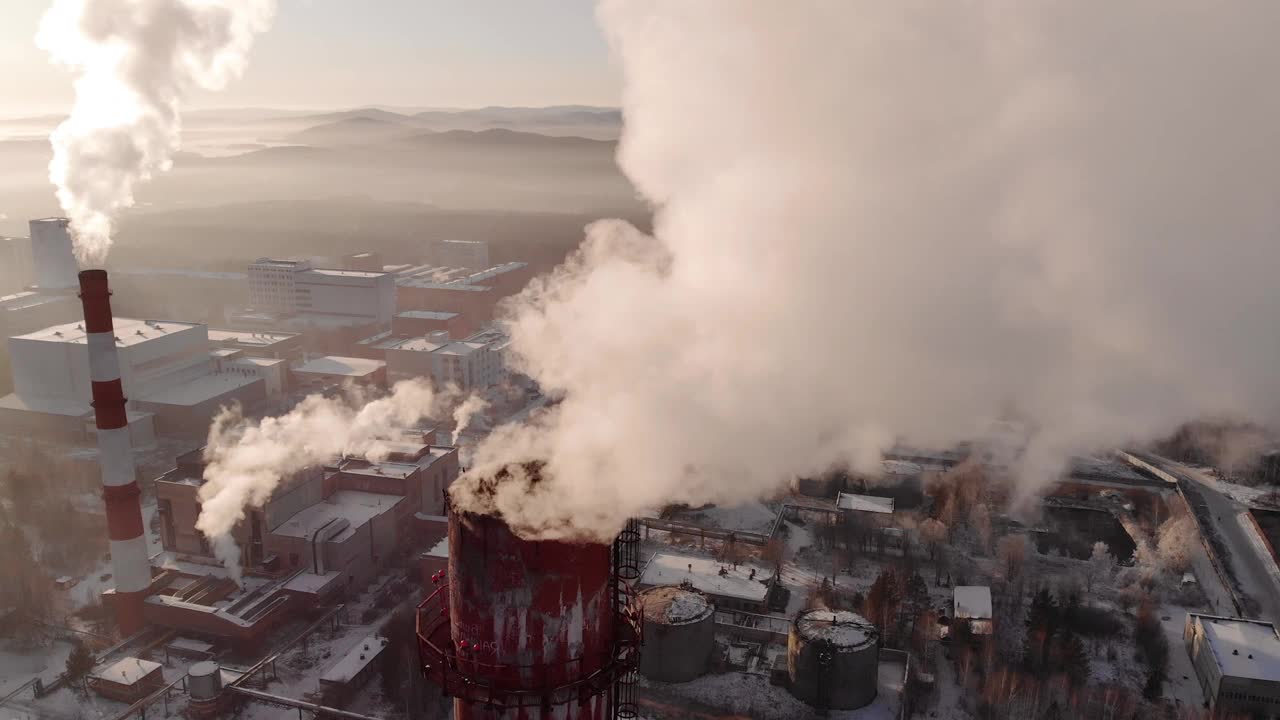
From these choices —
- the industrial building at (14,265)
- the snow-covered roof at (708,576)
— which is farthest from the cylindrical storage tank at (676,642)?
the industrial building at (14,265)

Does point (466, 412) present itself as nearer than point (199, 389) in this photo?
No

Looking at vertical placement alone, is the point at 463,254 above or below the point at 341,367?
above

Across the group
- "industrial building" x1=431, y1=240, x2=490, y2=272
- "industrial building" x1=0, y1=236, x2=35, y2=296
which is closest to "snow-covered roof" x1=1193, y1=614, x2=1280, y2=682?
"industrial building" x1=431, y1=240, x2=490, y2=272

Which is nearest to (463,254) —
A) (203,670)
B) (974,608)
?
(203,670)

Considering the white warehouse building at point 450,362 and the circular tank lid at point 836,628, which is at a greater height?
the white warehouse building at point 450,362

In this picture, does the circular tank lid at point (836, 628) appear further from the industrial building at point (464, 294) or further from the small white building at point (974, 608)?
the industrial building at point (464, 294)

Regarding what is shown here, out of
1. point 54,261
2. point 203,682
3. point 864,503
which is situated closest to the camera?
point 203,682

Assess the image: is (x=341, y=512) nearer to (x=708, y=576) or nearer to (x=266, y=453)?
(x=266, y=453)
